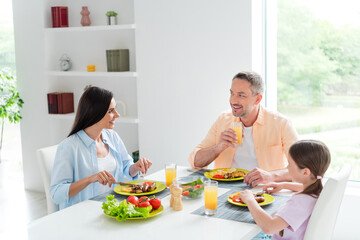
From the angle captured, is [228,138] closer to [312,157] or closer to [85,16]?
[312,157]

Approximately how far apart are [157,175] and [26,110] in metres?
2.57

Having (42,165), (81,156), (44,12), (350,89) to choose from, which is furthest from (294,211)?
(44,12)

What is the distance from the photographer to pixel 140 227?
1820 mm

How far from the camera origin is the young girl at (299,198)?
1.80 m

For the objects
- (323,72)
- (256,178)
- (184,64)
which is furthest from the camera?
(184,64)

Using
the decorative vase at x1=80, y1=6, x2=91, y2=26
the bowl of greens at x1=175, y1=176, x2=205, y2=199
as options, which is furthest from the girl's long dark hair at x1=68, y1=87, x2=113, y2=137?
the decorative vase at x1=80, y1=6, x2=91, y2=26

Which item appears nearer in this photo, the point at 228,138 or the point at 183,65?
the point at 228,138

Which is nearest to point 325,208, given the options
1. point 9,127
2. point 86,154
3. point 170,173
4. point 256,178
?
point 256,178

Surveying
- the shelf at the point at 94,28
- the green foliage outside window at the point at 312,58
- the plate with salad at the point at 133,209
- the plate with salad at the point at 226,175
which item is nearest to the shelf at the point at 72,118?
the shelf at the point at 94,28

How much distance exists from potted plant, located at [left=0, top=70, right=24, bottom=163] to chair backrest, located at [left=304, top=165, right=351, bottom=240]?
3.51 meters

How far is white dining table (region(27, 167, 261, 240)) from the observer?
5.71 ft

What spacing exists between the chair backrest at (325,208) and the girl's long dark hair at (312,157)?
0.26ft

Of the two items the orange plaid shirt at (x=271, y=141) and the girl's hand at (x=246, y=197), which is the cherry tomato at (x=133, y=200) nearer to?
the girl's hand at (x=246, y=197)

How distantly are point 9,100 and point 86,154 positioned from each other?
8.15 feet
